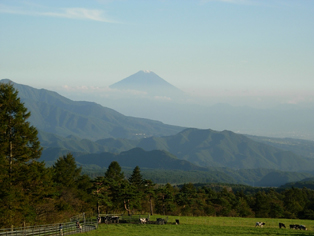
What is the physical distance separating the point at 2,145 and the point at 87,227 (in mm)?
13001

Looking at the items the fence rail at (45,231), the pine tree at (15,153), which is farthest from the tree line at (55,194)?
the fence rail at (45,231)

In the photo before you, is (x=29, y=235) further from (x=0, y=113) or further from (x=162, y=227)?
(x=162, y=227)

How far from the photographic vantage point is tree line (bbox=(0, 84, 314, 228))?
39.6 meters

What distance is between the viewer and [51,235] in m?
37.1

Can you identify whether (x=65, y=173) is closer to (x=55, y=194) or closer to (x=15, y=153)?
(x=55, y=194)

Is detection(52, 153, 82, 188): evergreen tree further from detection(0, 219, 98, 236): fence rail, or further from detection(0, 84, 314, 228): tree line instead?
detection(0, 219, 98, 236): fence rail

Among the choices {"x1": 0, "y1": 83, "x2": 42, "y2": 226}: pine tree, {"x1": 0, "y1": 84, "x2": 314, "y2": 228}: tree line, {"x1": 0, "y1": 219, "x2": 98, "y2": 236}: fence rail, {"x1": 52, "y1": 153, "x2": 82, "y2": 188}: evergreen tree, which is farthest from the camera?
{"x1": 52, "y1": 153, "x2": 82, "y2": 188}: evergreen tree

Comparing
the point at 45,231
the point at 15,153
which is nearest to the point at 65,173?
the point at 15,153

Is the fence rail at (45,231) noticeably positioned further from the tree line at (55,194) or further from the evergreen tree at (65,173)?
the evergreen tree at (65,173)

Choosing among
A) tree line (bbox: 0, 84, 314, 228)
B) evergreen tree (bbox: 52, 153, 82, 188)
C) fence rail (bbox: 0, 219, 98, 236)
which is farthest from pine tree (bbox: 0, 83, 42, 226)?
evergreen tree (bbox: 52, 153, 82, 188)

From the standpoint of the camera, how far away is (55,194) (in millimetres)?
54688

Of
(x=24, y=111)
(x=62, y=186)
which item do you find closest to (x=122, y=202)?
(x=62, y=186)

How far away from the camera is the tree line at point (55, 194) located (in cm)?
3959

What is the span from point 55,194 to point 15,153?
16.1 m
